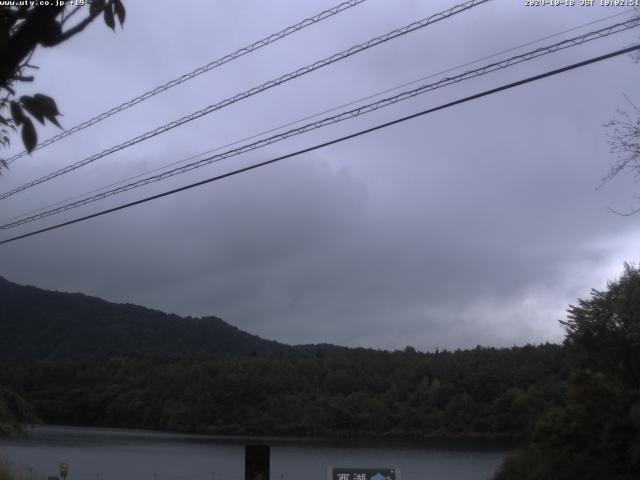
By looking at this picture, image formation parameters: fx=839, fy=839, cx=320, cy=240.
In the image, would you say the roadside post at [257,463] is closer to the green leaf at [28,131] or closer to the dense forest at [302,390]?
the green leaf at [28,131]

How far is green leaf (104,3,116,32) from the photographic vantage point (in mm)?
3695

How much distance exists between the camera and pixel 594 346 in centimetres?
2305

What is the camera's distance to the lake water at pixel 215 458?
39.1 meters

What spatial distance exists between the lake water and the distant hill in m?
18.1

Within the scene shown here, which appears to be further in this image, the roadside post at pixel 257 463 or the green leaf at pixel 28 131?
the roadside post at pixel 257 463

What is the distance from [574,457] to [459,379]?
45171 mm

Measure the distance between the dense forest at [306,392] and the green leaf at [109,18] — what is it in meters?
53.2

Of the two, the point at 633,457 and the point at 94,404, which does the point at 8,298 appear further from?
the point at 633,457

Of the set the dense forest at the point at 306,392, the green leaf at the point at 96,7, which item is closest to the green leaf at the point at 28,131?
the green leaf at the point at 96,7

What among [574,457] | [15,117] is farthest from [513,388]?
[15,117]

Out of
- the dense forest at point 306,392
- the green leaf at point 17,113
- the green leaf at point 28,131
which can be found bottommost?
the green leaf at point 28,131

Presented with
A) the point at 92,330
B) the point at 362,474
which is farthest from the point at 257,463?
the point at 92,330

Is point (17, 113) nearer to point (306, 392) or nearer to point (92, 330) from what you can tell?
point (306, 392)

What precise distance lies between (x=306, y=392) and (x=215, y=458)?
28.1m
